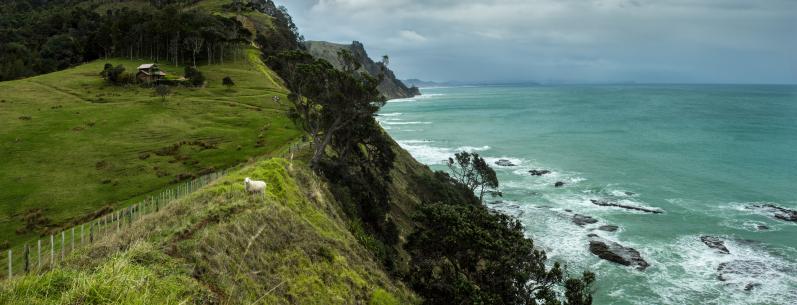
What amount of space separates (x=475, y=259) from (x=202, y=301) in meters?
16.3

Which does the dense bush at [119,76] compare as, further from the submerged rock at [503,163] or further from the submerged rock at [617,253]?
the submerged rock at [617,253]

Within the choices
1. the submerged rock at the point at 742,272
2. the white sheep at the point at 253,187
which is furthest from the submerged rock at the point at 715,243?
the white sheep at the point at 253,187

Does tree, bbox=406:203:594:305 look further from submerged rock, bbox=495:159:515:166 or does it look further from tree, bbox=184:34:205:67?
tree, bbox=184:34:205:67

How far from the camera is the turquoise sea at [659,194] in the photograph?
130 ft

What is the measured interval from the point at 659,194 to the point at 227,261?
2725 inches

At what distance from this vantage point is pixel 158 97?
6494cm

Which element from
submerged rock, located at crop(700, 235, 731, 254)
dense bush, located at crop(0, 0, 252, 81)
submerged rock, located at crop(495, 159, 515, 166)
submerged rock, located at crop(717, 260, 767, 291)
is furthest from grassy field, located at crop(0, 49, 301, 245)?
submerged rock, located at crop(700, 235, 731, 254)

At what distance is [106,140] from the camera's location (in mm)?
47719

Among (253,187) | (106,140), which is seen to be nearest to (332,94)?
(253,187)

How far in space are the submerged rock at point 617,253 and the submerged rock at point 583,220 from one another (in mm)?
5747

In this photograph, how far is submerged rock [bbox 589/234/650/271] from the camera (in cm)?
4297

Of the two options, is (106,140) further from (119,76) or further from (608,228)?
(608,228)

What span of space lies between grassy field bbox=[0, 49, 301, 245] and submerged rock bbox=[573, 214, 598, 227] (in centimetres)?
3620

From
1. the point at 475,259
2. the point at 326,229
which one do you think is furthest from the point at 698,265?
the point at 326,229
